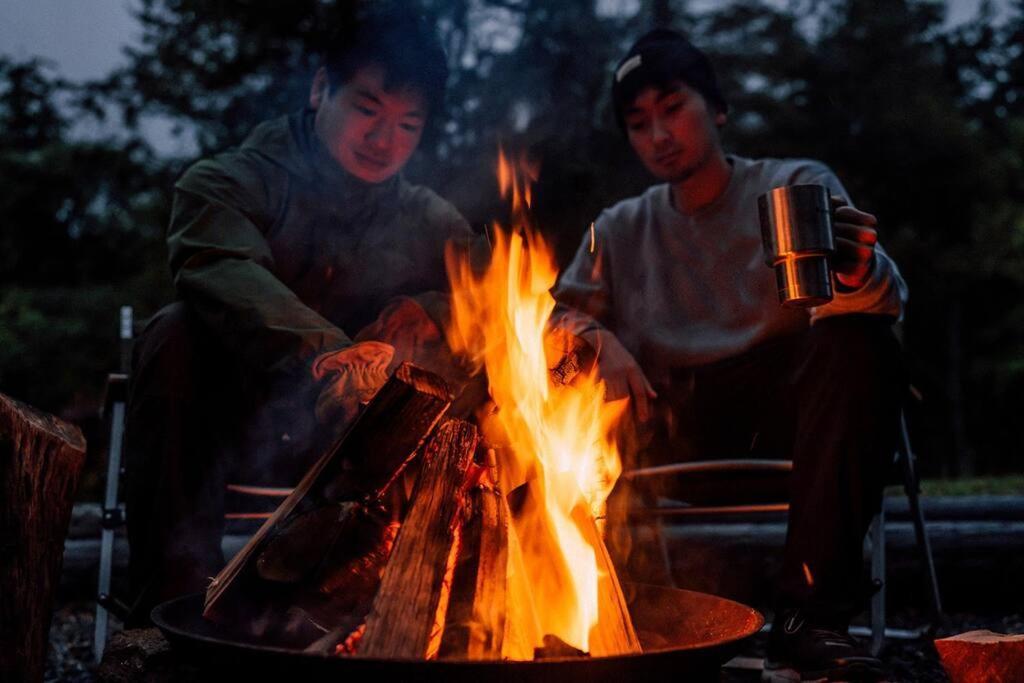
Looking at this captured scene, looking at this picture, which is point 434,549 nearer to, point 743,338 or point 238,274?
point 238,274

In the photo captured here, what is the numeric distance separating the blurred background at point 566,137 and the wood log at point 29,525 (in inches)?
185

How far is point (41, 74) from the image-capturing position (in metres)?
14.0

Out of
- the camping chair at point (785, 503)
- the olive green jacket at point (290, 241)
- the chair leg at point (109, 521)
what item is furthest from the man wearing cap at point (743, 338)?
the chair leg at point (109, 521)

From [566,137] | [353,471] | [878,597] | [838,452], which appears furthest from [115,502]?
[566,137]

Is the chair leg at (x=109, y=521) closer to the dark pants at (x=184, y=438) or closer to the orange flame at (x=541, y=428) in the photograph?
the dark pants at (x=184, y=438)

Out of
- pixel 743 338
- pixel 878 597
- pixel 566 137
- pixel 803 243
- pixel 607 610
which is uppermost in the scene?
pixel 566 137

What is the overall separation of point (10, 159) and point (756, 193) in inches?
511

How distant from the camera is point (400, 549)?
159 centimetres

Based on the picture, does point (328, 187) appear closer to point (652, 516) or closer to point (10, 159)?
point (652, 516)

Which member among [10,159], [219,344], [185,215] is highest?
[10,159]

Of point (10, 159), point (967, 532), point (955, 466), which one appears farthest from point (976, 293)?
point (10, 159)

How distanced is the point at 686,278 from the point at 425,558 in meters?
1.80

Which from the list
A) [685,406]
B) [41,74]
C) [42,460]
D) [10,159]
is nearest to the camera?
[42,460]

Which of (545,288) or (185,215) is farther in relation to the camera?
(185,215)
